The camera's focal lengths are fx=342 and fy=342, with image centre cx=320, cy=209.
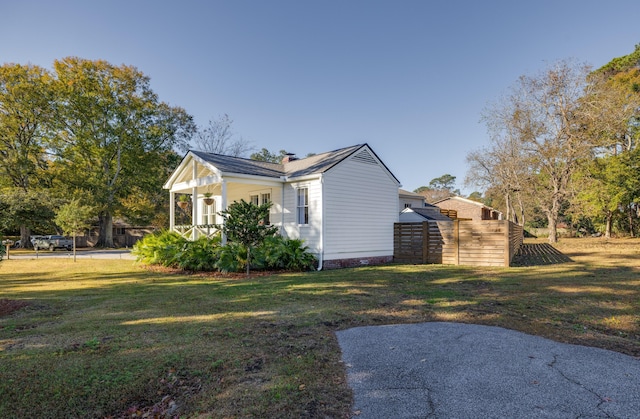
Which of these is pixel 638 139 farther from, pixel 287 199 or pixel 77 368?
pixel 77 368

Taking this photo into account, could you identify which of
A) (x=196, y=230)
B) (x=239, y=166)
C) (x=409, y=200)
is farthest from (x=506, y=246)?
(x=409, y=200)

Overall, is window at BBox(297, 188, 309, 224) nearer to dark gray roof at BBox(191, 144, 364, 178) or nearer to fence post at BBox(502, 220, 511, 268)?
dark gray roof at BBox(191, 144, 364, 178)

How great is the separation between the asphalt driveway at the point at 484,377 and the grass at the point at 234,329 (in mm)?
325

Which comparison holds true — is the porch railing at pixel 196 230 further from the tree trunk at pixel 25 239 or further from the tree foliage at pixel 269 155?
the tree foliage at pixel 269 155

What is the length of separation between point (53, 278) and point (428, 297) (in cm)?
1196

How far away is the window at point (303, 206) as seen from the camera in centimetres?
1406

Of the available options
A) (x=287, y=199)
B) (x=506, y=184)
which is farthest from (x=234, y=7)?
Result: (x=506, y=184)

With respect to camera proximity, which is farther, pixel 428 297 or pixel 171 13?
pixel 171 13

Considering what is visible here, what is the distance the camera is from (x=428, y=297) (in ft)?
24.1

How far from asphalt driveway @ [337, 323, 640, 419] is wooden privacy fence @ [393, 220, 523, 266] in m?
9.10

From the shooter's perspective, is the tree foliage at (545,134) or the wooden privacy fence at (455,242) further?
the tree foliage at (545,134)

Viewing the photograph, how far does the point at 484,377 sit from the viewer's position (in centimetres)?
332

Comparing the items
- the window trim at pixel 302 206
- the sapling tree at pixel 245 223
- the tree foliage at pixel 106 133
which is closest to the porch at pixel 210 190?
the window trim at pixel 302 206

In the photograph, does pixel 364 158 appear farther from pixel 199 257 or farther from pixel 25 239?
pixel 25 239
